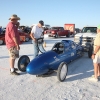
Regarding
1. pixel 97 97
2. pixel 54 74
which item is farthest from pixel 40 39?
pixel 97 97

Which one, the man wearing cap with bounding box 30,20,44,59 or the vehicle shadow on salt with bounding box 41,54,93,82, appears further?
the man wearing cap with bounding box 30,20,44,59

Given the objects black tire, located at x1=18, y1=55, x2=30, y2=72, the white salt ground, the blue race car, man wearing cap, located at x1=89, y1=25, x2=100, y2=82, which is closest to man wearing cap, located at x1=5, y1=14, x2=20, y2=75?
black tire, located at x1=18, y1=55, x2=30, y2=72

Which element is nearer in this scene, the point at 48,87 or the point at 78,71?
the point at 48,87

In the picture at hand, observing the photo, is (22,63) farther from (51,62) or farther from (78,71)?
(78,71)

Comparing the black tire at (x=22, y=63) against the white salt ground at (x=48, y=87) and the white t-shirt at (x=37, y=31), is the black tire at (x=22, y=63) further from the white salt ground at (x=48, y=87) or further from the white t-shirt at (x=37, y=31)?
the white t-shirt at (x=37, y=31)

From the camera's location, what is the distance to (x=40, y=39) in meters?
6.94

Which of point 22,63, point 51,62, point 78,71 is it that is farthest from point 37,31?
point 78,71

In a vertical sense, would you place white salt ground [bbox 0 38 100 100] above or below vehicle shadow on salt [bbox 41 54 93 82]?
below

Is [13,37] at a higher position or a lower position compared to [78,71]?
higher

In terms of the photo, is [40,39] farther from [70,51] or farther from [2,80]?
[2,80]

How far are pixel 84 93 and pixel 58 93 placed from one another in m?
0.67

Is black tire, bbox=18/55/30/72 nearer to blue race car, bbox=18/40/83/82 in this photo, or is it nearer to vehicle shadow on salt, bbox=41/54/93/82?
blue race car, bbox=18/40/83/82

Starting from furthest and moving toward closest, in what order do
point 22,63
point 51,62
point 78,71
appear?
point 78,71
point 22,63
point 51,62

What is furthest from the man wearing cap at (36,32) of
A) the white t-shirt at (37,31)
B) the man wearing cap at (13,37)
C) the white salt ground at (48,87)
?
the white salt ground at (48,87)
